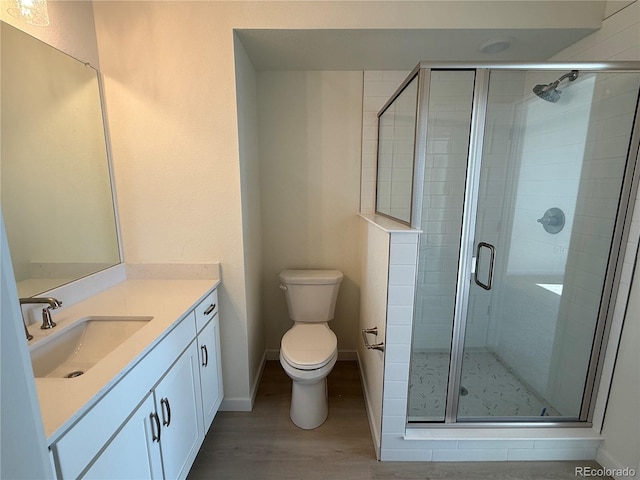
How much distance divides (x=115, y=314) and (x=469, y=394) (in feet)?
6.57

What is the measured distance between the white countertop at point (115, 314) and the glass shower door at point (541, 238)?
1.53 meters

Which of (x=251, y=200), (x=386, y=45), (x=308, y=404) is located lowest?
(x=308, y=404)

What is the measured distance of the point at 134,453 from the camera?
94cm

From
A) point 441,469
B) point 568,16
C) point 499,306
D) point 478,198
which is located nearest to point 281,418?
point 441,469

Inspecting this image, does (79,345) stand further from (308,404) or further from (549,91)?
(549,91)

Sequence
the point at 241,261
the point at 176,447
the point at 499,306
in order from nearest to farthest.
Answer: the point at 176,447 → the point at 241,261 → the point at 499,306

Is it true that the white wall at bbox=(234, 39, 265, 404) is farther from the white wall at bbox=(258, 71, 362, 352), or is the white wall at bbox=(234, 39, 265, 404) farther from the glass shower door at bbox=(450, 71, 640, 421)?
the glass shower door at bbox=(450, 71, 640, 421)

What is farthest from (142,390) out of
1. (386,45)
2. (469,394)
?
(386,45)

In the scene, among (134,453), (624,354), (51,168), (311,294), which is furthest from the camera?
(311,294)

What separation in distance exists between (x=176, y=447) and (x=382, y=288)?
46.8 inches

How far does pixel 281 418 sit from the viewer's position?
1.80 m

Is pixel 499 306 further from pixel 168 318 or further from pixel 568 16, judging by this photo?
pixel 168 318

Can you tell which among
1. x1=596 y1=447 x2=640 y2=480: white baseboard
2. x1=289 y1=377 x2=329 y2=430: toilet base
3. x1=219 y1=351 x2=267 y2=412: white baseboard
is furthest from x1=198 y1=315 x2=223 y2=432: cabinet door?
x1=596 y1=447 x2=640 y2=480: white baseboard

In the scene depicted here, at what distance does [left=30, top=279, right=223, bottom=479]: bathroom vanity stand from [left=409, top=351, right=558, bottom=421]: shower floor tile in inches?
46.6
